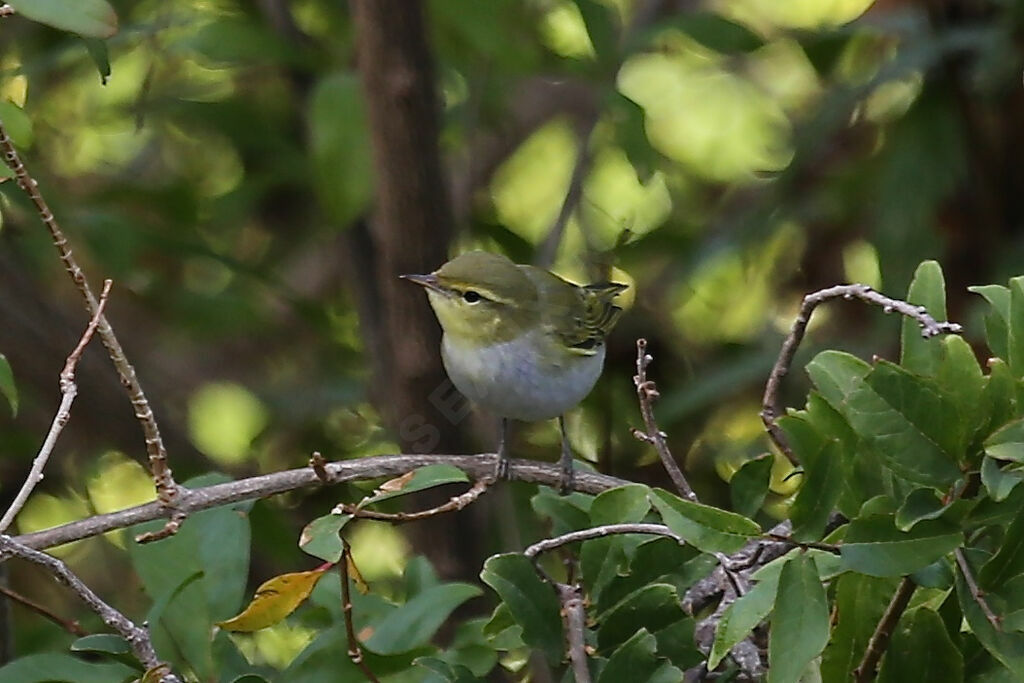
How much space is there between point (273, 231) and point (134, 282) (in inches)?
28.0

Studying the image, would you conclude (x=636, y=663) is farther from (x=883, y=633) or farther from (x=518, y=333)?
(x=518, y=333)

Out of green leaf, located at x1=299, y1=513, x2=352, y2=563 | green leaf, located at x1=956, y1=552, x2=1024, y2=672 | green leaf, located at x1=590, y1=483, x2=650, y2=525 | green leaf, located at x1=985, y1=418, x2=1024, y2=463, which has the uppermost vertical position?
green leaf, located at x1=985, y1=418, x2=1024, y2=463

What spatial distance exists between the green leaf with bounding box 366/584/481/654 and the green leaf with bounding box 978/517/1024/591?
2.23 feet

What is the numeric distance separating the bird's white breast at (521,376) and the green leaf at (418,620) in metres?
0.88

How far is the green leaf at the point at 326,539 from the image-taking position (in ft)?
5.18

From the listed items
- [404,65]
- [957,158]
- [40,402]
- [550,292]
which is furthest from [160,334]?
[957,158]

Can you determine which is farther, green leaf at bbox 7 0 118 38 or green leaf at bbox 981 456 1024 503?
green leaf at bbox 7 0 118 38

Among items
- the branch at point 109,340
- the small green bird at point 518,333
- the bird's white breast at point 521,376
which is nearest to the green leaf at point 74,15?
the branch at point 109,340

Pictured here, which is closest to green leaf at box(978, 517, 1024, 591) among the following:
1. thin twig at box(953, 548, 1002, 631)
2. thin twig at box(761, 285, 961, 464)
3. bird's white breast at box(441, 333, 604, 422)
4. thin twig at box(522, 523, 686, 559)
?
thin twig at box(953, 548, 1002, 631)

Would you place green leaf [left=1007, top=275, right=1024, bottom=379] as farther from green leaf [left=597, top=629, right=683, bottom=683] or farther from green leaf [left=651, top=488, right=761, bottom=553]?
green leaf [left=597, top=629, right=683, bottom=683]

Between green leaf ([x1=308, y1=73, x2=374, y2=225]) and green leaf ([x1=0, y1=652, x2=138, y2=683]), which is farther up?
green leaf ([x1=308, y1=73, x2=374, y2=225])

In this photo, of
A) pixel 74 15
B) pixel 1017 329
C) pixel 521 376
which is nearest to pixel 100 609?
pixel 74 15

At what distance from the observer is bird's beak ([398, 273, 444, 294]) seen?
2.72 m

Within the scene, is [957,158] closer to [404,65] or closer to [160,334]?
[404,65]
